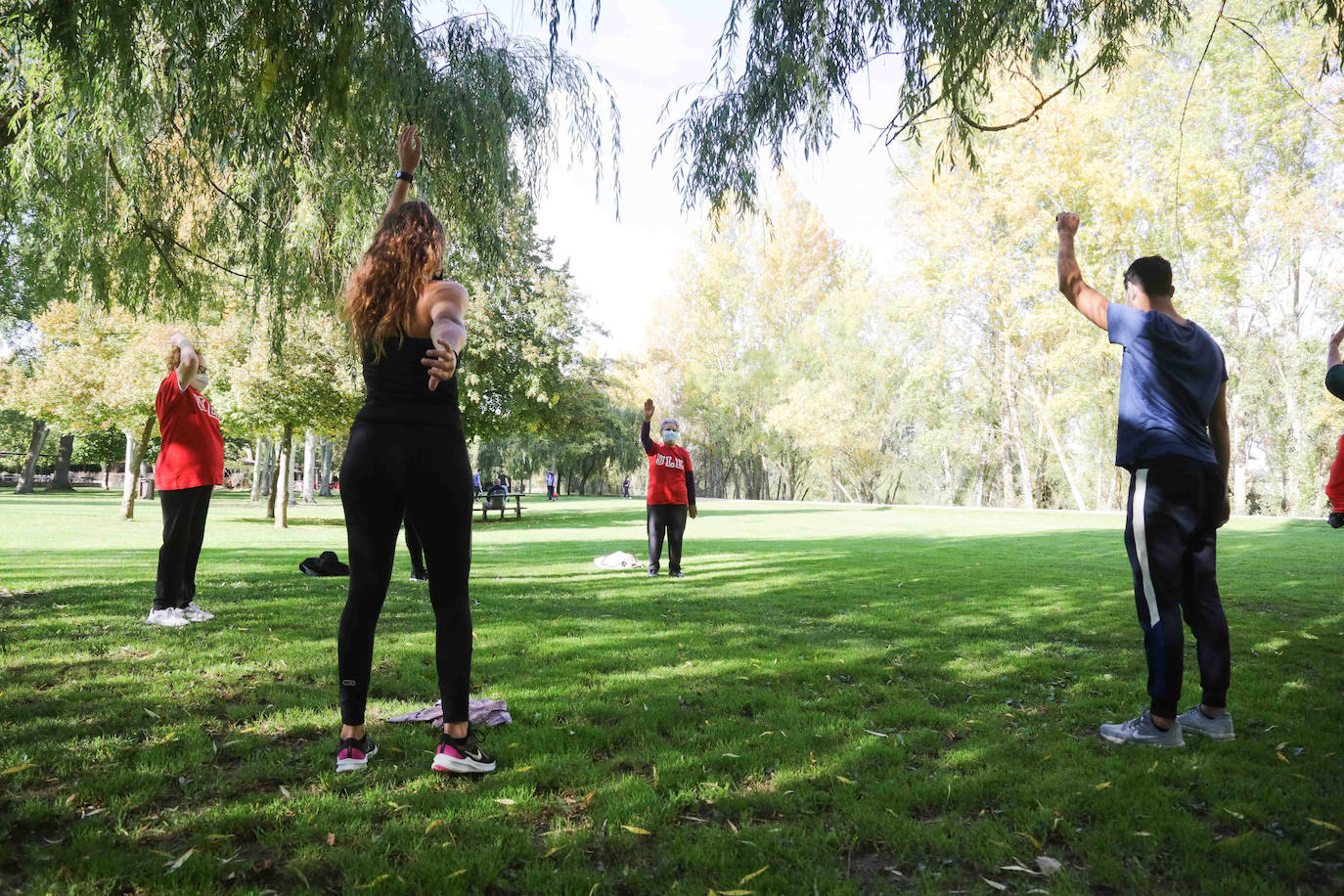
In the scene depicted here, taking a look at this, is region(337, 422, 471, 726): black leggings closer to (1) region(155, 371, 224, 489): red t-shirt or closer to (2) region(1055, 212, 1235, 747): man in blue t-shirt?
(2) region(1055, 212, 1235, 747): man in blue t-shirt

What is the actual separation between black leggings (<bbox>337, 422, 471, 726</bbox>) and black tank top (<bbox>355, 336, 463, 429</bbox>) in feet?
0.12

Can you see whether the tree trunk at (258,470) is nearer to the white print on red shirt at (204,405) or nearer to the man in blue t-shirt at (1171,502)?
the white print on red shirt at (204,405)

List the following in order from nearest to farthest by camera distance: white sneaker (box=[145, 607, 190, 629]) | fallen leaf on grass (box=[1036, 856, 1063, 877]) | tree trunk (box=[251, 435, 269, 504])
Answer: fallen leaf on grass (box=[1036, 856, 1063, 877]), white sneaker (box=[145, 607, 190, 629]), tree trunk (box=[251, 435, 269, 504])

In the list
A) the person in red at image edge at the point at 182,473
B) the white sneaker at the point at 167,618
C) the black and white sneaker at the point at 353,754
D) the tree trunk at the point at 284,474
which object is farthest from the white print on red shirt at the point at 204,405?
the tree trunk at the point at 284,474

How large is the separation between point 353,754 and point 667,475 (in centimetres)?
638

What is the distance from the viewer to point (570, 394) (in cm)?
2111

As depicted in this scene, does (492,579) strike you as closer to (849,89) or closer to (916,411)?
(849,89)

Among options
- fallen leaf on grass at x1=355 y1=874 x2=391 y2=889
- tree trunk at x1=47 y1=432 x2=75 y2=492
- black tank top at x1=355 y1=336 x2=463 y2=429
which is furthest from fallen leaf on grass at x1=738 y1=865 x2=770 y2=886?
tree trunk at x1=47 y1=432 x2=75 y2=492

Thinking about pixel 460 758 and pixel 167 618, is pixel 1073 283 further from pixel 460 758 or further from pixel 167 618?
pixel 167 618

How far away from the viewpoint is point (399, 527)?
282cm

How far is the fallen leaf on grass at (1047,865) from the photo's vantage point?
89.9 inches

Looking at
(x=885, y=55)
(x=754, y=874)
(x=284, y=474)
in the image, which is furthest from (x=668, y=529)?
(x=284, y=474)

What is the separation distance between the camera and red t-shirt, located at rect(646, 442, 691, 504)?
9.12 m

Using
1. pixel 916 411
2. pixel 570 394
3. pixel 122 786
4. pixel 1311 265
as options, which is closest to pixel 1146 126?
pixel 1311 265
